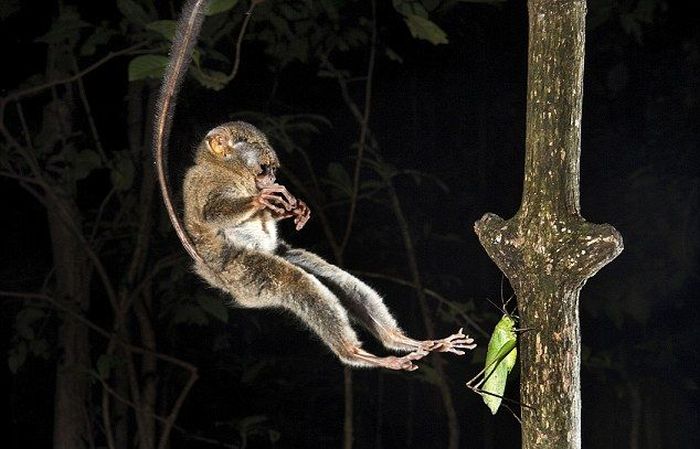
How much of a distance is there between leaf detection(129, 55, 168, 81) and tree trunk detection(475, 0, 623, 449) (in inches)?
27.6

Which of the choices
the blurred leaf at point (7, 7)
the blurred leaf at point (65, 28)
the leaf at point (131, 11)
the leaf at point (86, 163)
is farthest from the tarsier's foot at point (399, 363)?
the blurred leaf at point (7, 7)

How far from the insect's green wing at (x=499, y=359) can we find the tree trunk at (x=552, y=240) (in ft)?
0.20

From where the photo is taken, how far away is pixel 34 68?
369 centimetres

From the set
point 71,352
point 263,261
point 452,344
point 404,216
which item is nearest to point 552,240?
point 452,344

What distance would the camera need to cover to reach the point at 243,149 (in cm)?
131

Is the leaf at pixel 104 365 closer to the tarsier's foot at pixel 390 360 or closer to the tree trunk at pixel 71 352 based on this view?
the tree trunk at pixel 71 352

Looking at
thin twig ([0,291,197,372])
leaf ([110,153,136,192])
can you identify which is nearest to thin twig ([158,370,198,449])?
thin twig ([0,291,197,372])

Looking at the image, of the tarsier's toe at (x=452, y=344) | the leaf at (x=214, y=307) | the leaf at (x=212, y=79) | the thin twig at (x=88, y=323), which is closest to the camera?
the tarsier's toe at (x=452, y=344)

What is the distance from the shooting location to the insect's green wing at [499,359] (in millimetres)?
1289

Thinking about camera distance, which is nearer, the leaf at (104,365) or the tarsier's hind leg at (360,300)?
the tarsier's hind leg at (360,300)

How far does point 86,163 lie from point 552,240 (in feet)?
7.10

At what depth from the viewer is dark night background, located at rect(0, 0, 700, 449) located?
3.53m

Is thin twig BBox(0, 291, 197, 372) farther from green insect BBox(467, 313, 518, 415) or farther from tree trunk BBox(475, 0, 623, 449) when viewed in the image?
tree trunk BBox(475, 0, 623, 449)

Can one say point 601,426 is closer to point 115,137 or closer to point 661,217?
point 661,217
